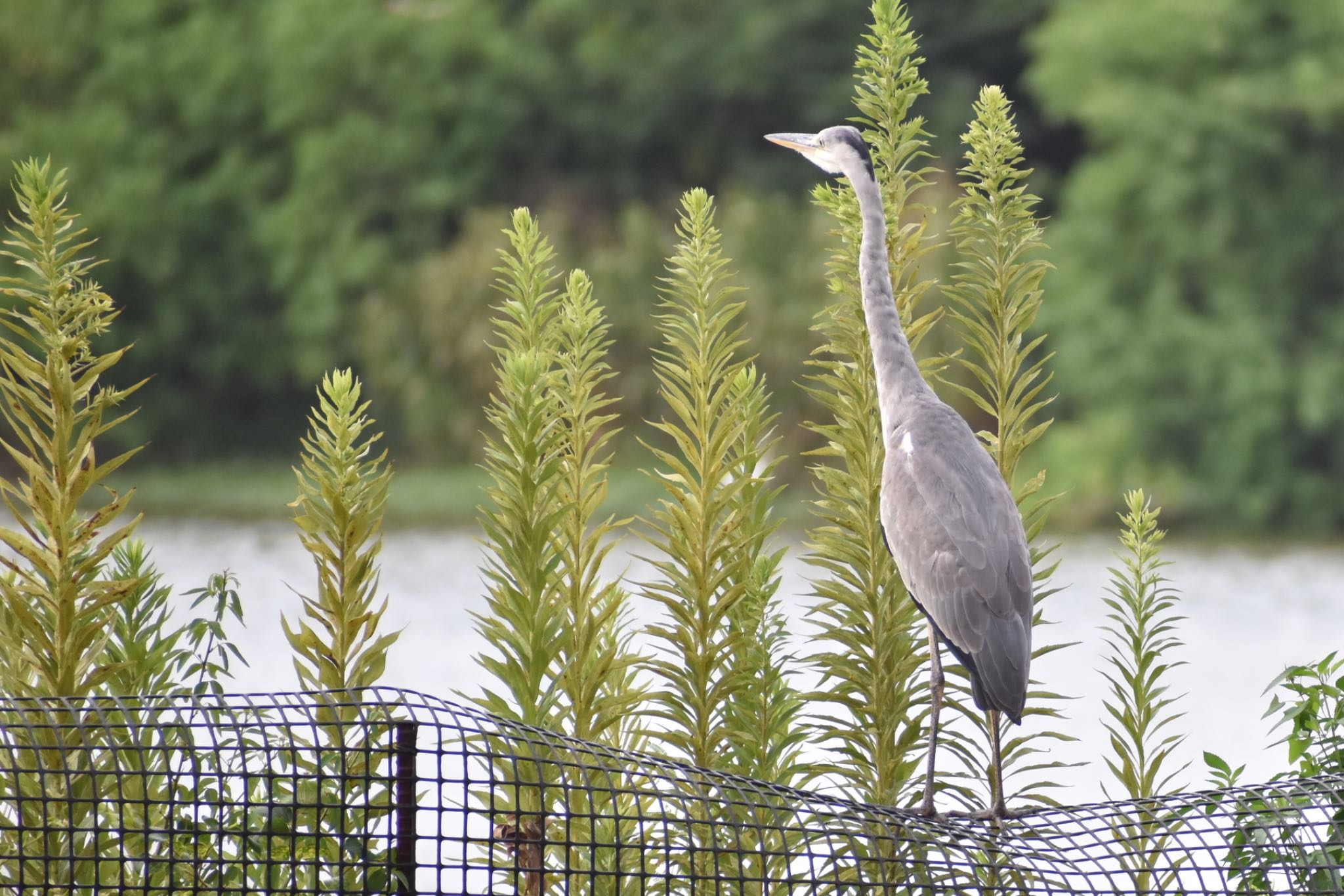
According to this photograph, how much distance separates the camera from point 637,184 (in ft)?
57.8

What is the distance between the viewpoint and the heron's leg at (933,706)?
258 cm

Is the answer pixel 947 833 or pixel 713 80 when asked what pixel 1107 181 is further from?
pixel 947 833

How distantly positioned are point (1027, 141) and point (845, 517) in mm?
14755

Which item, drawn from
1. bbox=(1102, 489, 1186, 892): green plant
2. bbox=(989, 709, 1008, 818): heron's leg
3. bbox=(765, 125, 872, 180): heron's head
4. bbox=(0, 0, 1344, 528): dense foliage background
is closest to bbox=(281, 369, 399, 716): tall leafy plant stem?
bbox=(765, 125, 872, 180): heron's head

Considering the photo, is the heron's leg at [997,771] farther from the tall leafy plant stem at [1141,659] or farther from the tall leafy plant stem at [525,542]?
the tall leafy plant stem at [525,542]

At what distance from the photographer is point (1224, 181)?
1331 cm

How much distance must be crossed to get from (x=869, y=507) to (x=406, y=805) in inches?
47.2

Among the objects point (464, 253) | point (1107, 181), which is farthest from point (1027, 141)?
point (464, 253)

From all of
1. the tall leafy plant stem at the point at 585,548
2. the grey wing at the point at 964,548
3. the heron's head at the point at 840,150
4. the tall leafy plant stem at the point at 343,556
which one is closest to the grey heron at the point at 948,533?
the grey wing at the point at 964,548

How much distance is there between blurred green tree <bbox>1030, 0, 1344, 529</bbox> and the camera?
12859 mm

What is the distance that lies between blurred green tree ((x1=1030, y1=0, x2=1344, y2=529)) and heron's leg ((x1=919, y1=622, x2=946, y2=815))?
428 inches

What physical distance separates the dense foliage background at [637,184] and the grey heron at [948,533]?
9.95m

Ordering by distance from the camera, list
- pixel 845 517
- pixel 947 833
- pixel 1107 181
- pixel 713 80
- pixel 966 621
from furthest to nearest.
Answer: pixel 713 80 → pixel 1107 181 → pixel 845 517 → pixel 966 621 → pixel 947 833

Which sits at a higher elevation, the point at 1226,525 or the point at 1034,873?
the point at 1226,525
